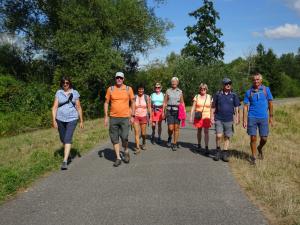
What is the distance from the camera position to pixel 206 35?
59.9m

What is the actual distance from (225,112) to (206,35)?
51721mm

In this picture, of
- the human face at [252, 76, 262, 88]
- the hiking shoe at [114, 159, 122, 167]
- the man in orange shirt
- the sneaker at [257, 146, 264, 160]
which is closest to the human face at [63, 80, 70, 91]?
the man in orange shirt

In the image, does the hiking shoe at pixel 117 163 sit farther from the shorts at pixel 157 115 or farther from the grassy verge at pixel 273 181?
the shorts at pixel 157 115

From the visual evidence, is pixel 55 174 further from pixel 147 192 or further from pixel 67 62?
pixel 67 62

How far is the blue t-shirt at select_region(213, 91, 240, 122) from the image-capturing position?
31.9ft

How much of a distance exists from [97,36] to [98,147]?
14318 millimetres

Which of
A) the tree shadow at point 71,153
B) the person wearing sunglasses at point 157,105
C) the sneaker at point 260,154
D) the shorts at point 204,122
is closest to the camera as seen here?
the sneaker at point 260,154

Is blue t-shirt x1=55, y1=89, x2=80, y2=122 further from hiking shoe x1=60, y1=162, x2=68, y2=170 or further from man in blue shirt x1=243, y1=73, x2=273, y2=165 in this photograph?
man in blue shirt x1=243, y1=73, x2=273, y2=165

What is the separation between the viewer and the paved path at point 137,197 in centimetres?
563

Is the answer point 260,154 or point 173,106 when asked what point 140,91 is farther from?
point 260,154

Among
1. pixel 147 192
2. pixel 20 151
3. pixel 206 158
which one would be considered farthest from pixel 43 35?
pixel 147 192

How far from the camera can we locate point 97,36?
82.6 feet

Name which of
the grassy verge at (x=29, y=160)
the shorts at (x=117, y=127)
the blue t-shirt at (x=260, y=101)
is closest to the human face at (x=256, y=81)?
the blue t-shirt at (x=260, y=101)

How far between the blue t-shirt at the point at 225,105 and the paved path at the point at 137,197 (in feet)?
3.72
